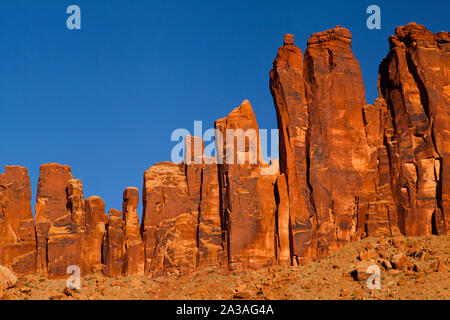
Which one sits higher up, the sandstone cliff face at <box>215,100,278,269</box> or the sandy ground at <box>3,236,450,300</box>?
the sandstone cliff face at <box>215,100,278,269</box>

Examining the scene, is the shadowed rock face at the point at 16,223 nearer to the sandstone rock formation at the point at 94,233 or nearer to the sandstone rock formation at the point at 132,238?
the sandstone rock formation at the point at 94,233

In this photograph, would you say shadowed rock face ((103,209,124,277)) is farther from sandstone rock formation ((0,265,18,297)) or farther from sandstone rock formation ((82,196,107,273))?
sandstone rock formation ((0,265,18,297))

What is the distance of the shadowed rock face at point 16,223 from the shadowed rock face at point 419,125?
126 feet

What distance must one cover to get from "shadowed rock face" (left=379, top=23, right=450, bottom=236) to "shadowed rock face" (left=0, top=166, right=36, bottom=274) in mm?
38429

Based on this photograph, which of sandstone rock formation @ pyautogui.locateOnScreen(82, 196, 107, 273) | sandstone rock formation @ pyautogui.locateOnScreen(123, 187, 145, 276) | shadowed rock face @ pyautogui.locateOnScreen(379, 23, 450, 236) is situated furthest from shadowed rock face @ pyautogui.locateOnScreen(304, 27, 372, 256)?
sandstone rock formation @ pyautogui.locateOnScreen(82, 196, 107, 273)

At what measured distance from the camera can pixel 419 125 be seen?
100250 millimetres

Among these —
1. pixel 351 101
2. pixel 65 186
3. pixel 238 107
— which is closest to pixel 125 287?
pixel 65 186

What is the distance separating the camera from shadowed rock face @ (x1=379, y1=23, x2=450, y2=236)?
97062 mm

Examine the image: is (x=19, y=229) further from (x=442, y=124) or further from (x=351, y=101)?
(x=442, y=124)

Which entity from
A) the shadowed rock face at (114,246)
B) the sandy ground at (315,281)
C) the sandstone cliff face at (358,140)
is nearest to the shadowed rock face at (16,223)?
the sandy ground at (315,281)

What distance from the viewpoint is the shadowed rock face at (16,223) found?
10225 cm

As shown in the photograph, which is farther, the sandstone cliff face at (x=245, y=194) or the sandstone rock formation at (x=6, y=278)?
the sandstone cliff face at (x=245, y=194)

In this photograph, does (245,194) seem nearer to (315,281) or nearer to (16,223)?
(315,281)

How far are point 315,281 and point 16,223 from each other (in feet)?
113
